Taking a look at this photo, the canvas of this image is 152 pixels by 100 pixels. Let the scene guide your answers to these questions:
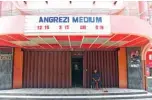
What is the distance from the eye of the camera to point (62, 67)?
13.3m

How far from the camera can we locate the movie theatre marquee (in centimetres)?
825

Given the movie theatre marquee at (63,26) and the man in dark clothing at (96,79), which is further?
the man in dark clothing at (96,79)

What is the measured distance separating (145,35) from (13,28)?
19.6ft

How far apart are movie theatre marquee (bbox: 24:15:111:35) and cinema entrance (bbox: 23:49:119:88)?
526 cm

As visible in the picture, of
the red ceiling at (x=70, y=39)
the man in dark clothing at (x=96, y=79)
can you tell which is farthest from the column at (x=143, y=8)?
the man in dark clothing at (x=96, y=79)

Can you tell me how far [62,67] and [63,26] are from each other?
555 centimetres

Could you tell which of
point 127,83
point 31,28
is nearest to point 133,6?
point 127,83

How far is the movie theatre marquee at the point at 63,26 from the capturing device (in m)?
8.25

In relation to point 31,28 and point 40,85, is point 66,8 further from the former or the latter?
point 40,85

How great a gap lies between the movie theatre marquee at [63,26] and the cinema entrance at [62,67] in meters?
5.26

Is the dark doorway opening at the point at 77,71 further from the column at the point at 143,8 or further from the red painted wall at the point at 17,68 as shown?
the column at the point at 143,8

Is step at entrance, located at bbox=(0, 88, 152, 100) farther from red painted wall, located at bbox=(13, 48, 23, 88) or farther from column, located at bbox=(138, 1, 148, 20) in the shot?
column, located at bbox=(138, 1, 148, 20)

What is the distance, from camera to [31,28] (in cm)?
826

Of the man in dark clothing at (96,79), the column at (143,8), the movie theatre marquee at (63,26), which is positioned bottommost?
the man in dark clothing at (96,79)
